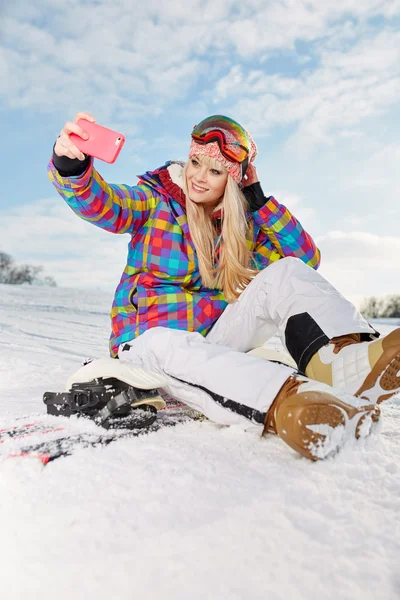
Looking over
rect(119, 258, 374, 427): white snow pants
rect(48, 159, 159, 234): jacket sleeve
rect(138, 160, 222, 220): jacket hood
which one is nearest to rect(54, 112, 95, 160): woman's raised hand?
rect(48, 159, 159, 234): jacket sleeve

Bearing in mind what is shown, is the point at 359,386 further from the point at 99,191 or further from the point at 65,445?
the point at 99,191

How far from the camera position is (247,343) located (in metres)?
2.19

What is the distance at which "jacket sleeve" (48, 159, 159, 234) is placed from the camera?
194cm

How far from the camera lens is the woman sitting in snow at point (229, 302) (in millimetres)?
1514

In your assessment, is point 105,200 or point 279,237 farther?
point 279,237

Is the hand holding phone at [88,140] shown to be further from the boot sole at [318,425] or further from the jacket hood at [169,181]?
the boot sole at [318,425]

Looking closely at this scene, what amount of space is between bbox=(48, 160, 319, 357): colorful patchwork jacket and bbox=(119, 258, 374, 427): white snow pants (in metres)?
0.14

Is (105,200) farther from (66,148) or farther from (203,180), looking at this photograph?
(203,180)

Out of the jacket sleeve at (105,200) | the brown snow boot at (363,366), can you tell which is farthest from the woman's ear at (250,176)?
the brown snow boot at (363,366)

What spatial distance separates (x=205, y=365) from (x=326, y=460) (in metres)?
0.56

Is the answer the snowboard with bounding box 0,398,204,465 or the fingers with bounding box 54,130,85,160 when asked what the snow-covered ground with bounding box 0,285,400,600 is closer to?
the snowboard with bounding box 0,398,204,465

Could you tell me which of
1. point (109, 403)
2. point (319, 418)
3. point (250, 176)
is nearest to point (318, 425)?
point (319, 418)

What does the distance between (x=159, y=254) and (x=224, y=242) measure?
1.07 feet

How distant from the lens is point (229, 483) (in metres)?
1.17
